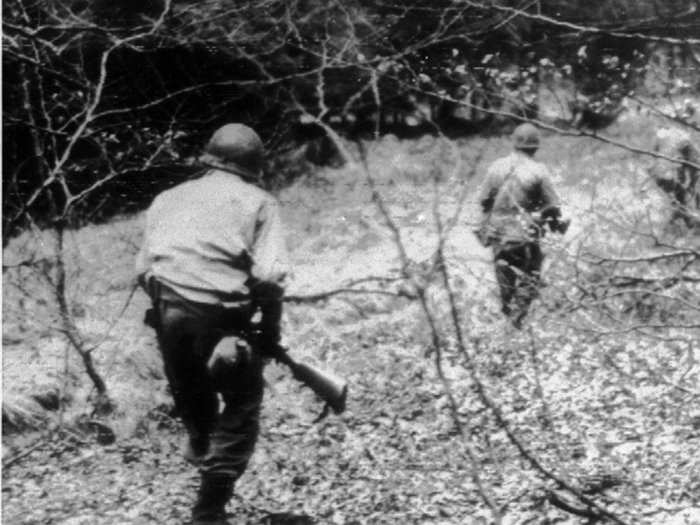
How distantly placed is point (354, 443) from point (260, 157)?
3.80ft

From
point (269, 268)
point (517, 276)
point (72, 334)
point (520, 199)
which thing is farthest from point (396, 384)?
point (72, 334)

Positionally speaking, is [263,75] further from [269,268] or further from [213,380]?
[213,380]

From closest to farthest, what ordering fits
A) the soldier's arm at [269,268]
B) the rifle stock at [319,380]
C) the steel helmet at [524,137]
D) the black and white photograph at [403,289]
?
the soldier's arm at [269,268]
the rifle stock at [319,380]
the black and white photograph at [403,289]
the steel helmet at [524,137]

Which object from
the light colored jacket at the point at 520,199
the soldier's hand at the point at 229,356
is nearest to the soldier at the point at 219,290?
the soldier's hand at the point at 229,356

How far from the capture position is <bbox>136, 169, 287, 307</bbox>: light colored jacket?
2.76 m

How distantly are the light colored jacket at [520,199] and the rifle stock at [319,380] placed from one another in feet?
2.70

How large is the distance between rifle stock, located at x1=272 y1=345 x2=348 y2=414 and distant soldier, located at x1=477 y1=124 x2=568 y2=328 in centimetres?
72

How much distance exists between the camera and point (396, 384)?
10.1 ft

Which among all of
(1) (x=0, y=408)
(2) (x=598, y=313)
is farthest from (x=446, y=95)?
(1) (x=0, y=408)

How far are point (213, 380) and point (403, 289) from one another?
0.81 metres

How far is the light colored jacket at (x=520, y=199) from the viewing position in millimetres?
3061

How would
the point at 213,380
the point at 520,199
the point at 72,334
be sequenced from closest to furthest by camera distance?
the point at 213,380, the point at 520,199, the point at 72,334

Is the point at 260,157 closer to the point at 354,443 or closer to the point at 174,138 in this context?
the point at 174,138

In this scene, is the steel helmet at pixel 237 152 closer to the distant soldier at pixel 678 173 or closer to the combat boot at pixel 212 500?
the combat boot at pixel 212 500
